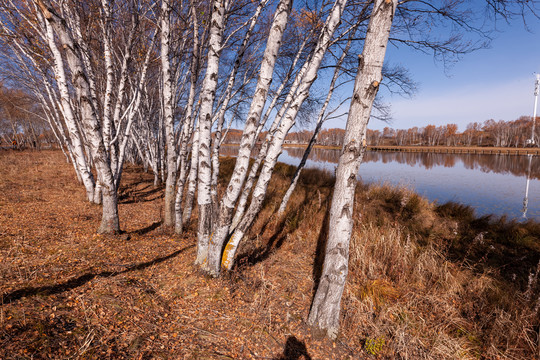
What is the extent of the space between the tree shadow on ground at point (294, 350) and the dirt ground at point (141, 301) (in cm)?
1

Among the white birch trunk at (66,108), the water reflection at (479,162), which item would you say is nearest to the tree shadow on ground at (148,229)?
the white birch trunk at (66,108)

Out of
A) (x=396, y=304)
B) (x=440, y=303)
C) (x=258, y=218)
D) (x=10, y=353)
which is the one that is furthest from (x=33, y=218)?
(x=440, y=303)

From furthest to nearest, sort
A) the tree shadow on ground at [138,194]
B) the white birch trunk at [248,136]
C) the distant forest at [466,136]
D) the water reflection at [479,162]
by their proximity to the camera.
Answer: the distant forest at [466,136], the water reflection at [479,162], the tree shadow on ground at [138,194], the white birch trunk at [248,136]

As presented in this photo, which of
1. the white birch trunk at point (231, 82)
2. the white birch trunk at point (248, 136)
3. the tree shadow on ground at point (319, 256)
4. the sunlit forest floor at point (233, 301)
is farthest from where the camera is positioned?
the white birch trunk at point (231, 82)

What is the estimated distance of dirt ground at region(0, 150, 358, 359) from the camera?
1841 mm

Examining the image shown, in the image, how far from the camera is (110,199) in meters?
4.11

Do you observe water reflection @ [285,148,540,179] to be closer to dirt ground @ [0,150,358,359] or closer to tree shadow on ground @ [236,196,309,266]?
tree shadow on ground @ [236,196,309,266]

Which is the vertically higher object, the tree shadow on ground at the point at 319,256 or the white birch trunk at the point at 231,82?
the white birch trunk at the point at 231,82

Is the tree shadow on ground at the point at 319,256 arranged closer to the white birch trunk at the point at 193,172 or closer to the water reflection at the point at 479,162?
the white birch trunk at the point at 193,172

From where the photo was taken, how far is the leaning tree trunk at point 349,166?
1.91 meters

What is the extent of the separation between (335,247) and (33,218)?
601 cm

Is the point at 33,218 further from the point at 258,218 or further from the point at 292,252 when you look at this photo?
the point at 292,252

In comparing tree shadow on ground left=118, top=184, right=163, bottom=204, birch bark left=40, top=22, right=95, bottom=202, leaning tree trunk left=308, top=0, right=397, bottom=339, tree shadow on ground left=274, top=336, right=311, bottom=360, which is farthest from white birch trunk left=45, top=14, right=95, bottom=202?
tree shadow on ground left=274, top=336, right=311, bottom=360

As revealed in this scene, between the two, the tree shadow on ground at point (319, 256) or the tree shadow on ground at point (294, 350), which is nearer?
the tree shadow on ground at point (294, 350)
